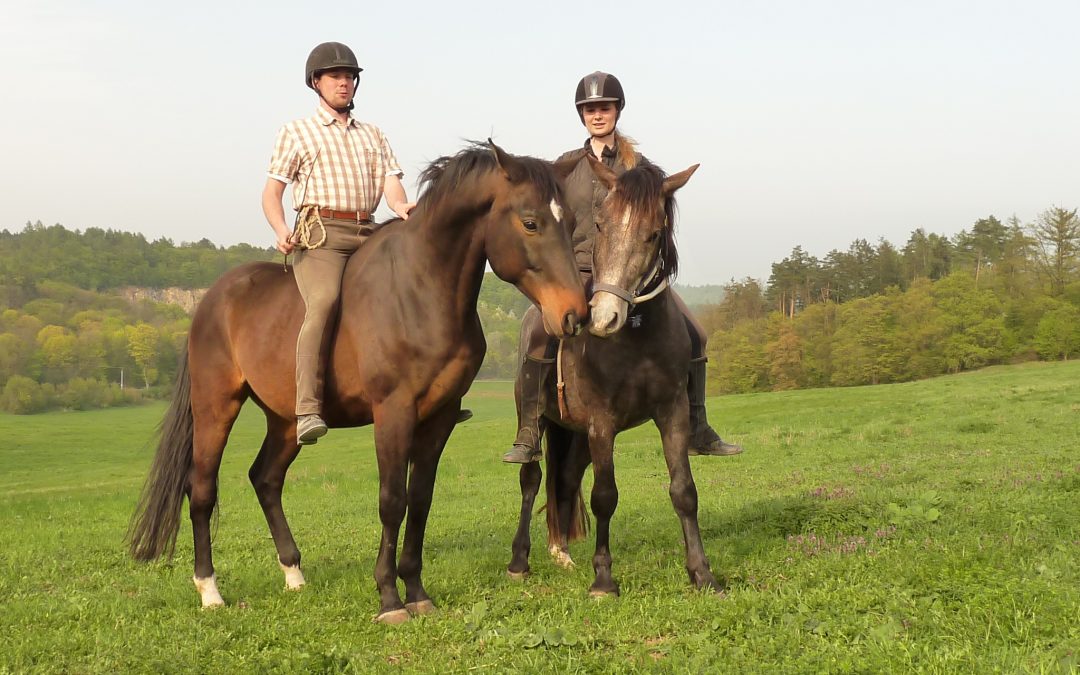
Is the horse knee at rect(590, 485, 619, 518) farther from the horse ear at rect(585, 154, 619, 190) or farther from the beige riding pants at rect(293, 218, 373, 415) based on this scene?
the horse ear at rect(585, 154, 619, 190)

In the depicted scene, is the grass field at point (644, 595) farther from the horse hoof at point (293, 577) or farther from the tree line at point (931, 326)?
the tree line at point (931, 326)

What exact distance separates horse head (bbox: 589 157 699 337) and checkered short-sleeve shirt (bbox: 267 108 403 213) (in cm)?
204

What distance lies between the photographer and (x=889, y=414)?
84.2 feet

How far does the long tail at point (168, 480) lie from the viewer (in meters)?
7.37

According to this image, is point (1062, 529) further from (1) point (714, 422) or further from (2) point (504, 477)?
(1) point (714, 422)

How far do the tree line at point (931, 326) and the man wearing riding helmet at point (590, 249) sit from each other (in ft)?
193

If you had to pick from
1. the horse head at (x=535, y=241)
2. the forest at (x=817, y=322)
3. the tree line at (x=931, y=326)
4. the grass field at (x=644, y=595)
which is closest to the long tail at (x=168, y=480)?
the grass field at (x=644, y=595)

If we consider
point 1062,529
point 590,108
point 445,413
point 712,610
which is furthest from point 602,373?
point 1062,529

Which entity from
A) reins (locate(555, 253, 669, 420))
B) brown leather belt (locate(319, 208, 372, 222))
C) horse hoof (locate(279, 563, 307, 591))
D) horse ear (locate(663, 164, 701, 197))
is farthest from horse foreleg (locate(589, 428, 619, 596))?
horse hoof (locate(279, 563, 307, 591))

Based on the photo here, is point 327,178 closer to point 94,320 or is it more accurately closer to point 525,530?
point 525,530

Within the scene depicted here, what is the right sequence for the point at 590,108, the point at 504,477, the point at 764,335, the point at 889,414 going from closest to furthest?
the point at 590,108 < the point at 504,477 < the point at 889,414 < the point at 764,335

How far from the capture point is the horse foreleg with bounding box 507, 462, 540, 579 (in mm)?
7137

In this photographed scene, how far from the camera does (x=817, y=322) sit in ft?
264

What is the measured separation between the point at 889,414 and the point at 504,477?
13.3 meters
